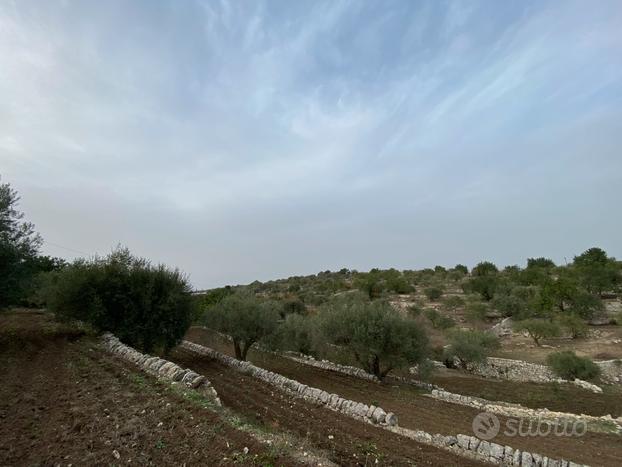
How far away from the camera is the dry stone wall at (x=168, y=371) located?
1162 centimetres

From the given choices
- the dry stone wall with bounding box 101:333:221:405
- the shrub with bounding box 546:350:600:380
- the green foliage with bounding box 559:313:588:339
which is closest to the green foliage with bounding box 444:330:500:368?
the shrub with bounding box 546:350:600:380

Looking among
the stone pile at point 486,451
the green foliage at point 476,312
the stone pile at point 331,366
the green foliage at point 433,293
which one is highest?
the green foliage at point 433,293

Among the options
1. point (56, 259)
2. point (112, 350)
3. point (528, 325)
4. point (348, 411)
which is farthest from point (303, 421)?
point (56, 259)

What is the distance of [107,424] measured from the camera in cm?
758

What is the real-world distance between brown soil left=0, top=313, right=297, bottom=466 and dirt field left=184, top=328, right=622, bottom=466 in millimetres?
6263

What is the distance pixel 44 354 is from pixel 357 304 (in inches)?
691

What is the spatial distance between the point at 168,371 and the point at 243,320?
1234cm

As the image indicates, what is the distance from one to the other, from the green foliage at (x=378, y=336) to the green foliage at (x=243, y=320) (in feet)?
15.1

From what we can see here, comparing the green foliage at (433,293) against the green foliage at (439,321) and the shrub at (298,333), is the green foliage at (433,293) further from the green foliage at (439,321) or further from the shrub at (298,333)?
the shrub at (298,333)

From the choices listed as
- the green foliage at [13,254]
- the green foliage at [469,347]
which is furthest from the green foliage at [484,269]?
the green foliage at [13,254]

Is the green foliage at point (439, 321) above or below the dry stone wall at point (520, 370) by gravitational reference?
above

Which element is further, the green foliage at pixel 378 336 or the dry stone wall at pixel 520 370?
the dry stone wall at pixel 520 370

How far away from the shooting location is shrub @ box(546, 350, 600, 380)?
26922 millimetres

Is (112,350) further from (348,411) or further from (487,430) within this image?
(487,430)
